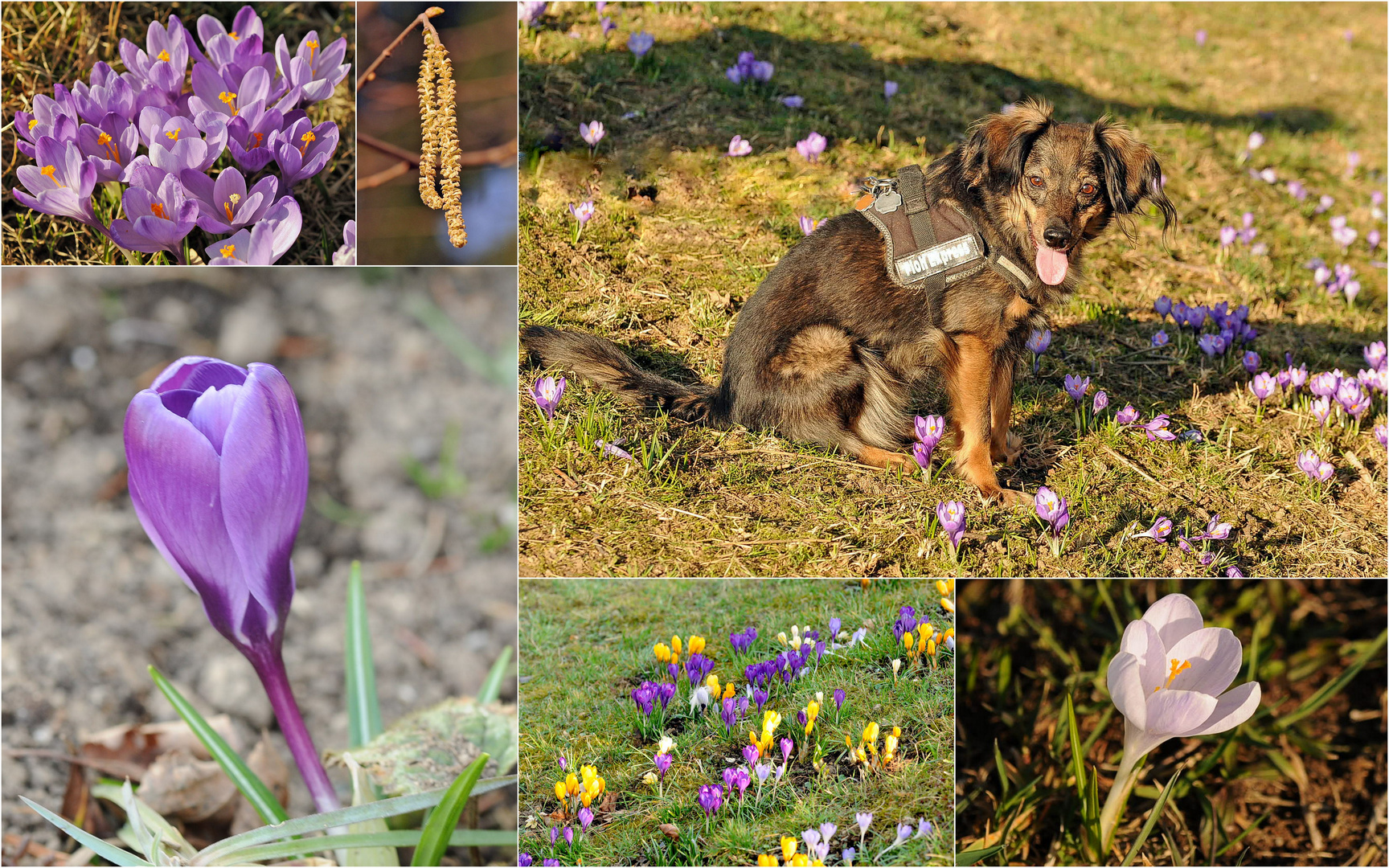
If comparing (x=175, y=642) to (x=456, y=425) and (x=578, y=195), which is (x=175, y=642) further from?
(x=578, y=195)

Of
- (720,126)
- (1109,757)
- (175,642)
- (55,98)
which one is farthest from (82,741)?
(1109,757)

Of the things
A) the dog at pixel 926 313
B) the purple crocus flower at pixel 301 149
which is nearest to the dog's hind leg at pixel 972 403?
the dog at pixel 926 313

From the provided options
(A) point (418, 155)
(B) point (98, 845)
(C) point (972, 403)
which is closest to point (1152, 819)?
(C) point (972, 403)

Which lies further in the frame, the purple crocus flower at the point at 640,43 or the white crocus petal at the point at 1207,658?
the purple crocus flower at the point at 640,43

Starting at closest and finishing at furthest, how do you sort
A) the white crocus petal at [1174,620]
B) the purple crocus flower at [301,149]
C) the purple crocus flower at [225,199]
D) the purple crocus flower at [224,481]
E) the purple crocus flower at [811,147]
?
the purple crocus flower at [224,481], the white crocus petal at [1174,620], the purple crocus flower at [225,199], the purple crocus flower at [301,149], the purple crocus flower at [811,147]

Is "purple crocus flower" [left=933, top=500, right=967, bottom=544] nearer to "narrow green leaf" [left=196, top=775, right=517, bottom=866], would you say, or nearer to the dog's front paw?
the dog's front paw

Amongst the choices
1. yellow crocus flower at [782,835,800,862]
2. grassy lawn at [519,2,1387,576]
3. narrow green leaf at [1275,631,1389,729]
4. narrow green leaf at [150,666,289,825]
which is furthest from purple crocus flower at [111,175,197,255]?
narrow green leaf at [1275,631,1389,729]

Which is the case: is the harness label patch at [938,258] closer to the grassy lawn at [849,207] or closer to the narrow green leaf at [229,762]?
the grassy lawn at [849,207]
